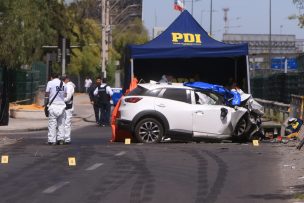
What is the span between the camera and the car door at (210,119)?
1925 cm

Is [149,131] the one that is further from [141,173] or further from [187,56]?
[141,173]

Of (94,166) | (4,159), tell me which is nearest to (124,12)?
(4,159)

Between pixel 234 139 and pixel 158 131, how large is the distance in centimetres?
210

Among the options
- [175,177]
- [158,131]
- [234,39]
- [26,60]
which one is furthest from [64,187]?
[234,39]

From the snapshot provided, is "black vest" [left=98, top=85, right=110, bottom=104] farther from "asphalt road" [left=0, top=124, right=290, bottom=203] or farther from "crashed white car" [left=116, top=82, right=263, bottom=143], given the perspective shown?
"asphalt road" [left=0, top=124, right=290, bottom=203]

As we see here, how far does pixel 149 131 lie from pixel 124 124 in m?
0.64

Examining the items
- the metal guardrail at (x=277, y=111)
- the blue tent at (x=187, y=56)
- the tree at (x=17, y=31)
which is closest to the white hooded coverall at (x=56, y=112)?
the blue tent at (x=187, y=56)

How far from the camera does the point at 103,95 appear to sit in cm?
2895

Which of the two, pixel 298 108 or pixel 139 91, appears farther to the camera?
pixel 298 108

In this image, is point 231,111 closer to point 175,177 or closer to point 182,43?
point 182,43

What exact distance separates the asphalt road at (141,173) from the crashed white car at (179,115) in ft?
1.52

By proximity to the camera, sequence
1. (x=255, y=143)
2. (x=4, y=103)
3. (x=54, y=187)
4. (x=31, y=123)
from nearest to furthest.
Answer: (x=54, y=187) < (x=255, y=143) < (x=4, y=103) < (x=31, y=123)

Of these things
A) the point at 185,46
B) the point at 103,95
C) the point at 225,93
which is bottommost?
the point at 103,95

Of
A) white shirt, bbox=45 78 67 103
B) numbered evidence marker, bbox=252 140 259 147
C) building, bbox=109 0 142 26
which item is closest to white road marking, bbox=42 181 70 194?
white shirt, bbox=45 78 67 103
